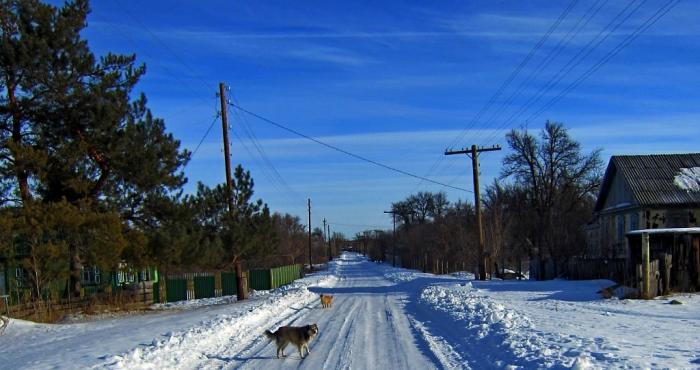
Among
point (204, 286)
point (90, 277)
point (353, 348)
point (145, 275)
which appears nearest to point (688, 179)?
point (353, 348)

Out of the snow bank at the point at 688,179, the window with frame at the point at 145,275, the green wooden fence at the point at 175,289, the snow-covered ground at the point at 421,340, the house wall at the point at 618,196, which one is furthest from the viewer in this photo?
the window with frame at the point at 145,275

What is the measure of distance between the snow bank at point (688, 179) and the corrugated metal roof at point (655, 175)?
0.60ft

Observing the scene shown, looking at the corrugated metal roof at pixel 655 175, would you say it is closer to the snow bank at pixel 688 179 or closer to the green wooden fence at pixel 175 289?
the snow bank at pixel 688 179

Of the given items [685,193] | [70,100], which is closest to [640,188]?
[685,193]

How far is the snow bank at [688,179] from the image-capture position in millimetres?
31528

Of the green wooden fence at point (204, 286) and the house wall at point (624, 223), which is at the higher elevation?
the house wall at point (624, 223)

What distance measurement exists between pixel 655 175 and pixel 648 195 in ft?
6.22

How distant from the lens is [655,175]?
3259 cm

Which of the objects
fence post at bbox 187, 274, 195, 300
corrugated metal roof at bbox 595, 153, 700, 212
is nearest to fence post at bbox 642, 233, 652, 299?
corrugated metal roof at bbox 595, 153, 700, 212

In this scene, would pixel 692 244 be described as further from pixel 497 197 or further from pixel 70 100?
pixel 497 197

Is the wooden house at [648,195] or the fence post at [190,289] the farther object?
the fence post at [190,289]

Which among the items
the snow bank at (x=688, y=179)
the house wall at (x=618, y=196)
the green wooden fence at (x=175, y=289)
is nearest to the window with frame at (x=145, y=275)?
the green wooden fence at (x=175, y=289)

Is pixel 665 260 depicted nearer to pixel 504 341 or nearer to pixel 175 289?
pixel 504 341

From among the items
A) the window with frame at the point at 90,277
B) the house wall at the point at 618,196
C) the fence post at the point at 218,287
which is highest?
the house wall at the point at 618,196
